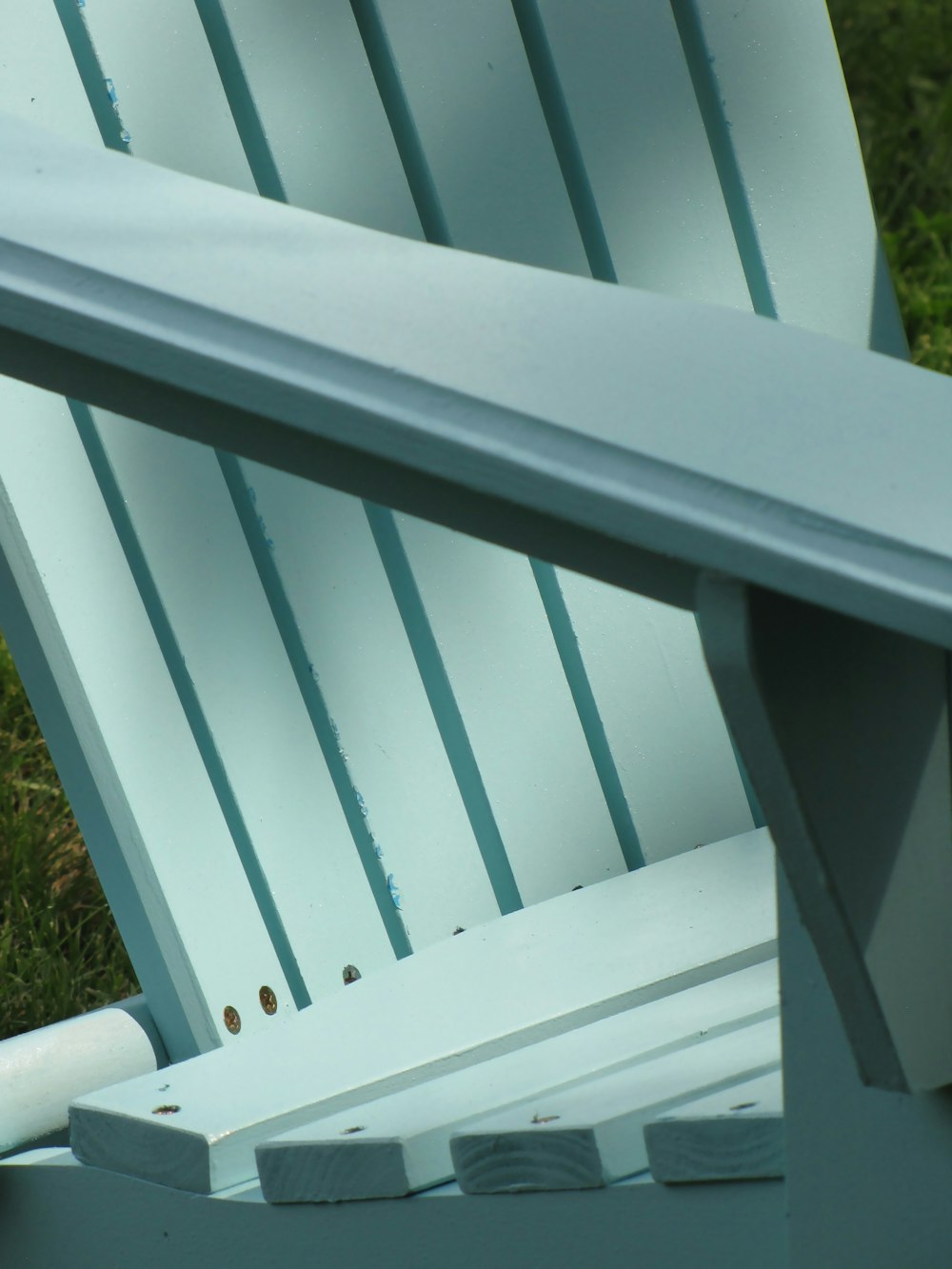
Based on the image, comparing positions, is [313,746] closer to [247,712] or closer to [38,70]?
[247,712]

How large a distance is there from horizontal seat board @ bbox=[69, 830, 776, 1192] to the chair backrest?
0.25 ft

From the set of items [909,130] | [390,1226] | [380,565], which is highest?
[909,130]

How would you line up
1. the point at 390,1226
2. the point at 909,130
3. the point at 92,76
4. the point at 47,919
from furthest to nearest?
the point at 909,130 → the point at 47,919 → the point at 92,76 → the point at 390,1226

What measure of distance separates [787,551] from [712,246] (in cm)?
110

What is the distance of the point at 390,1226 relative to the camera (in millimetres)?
920

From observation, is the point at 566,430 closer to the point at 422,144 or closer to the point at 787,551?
the point at 787,551

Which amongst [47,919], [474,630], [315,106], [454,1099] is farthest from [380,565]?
[47,919]

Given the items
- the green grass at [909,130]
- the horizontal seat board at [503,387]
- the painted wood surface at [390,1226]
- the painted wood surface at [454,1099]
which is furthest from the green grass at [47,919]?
the green grass at [909,130]

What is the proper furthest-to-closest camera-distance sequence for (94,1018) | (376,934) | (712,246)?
(712,246), (376,934), (94,1018)

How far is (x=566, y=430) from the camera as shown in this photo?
0.54m

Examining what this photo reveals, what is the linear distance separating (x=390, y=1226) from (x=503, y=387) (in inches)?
21.3

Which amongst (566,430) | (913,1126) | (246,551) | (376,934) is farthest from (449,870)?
(566,430)

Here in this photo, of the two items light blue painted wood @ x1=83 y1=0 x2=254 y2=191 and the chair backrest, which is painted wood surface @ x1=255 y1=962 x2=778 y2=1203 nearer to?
the chair backrest

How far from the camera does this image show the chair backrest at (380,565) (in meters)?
1.29
